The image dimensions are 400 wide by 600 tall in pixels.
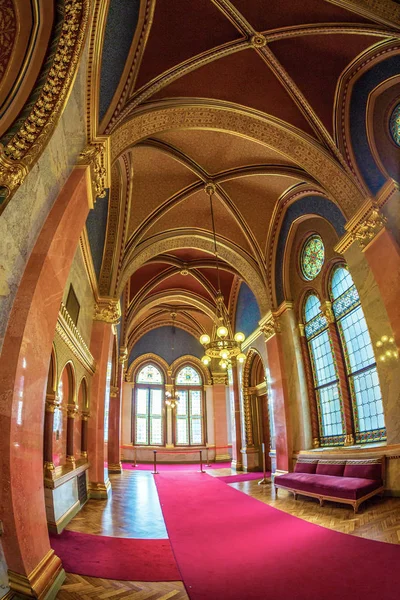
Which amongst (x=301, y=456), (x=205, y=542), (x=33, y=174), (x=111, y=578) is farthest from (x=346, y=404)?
(x=33, y=174)

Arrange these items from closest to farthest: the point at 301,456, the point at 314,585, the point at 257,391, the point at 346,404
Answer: the point at 314,585 < the point at 346,404 < the point at 301,456 < the point at 257,391

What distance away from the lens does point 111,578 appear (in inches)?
135

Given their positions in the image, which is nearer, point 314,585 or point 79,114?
point 314,585

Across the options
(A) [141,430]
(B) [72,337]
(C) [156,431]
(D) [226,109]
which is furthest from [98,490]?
(C) [156,431]

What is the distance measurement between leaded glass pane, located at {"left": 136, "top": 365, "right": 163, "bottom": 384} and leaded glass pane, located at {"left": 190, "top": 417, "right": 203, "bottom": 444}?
9.74 ft

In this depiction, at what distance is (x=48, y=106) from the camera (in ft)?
10.9

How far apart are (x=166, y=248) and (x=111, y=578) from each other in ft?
30.8

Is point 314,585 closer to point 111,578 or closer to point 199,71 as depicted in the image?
point 111,578

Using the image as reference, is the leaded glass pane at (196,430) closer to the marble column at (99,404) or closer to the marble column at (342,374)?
the marble column at (99,404)

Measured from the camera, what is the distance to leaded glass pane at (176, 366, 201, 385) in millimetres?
21672

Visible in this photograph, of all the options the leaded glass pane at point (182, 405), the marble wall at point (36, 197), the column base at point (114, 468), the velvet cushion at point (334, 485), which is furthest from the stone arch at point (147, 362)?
the marble wall at point (36, 197)

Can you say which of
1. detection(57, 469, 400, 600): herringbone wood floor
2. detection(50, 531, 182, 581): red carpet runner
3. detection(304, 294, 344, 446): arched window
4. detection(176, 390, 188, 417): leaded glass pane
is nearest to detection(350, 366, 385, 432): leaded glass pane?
detection(304, 294, 344, 446): arched window

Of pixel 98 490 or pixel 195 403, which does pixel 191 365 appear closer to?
pixel 195 403

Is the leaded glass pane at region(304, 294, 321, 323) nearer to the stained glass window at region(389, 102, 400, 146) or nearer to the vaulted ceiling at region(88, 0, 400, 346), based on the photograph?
the vaulted ceiling at region(88, 0, 400, 346)
